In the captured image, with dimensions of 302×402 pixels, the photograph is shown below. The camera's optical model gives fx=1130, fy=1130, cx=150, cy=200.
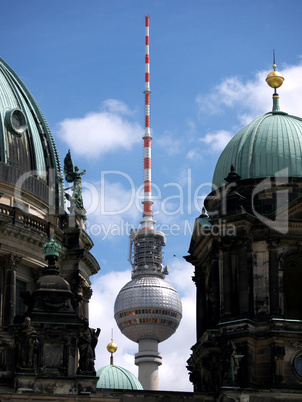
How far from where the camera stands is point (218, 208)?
58625mm

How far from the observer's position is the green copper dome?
58750 mm

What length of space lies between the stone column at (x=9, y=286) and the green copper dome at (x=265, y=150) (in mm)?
11611

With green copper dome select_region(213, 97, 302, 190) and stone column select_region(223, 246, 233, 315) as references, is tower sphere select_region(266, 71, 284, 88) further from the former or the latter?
stone column select_region(223, 246, 233, 315)

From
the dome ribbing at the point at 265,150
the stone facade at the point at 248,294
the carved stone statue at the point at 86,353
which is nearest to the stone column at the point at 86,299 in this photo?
the stone facade at the point at 248,294

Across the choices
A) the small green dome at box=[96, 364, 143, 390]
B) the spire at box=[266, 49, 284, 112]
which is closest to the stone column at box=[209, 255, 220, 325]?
the spire at box=[266, 49, 284, 112]

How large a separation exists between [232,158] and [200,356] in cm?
1061

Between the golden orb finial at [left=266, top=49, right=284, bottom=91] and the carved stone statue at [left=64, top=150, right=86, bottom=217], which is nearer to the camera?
the golden orb finial at [left=266, top=49, right=284, bottom=91]

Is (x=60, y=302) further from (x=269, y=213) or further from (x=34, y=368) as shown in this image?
(x=269, y=213)

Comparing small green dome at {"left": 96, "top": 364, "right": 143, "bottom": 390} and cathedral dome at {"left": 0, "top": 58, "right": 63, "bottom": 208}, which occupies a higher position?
cathedral dome at {"left": 0, "top": 58, "right": 63, "bottom": 208}

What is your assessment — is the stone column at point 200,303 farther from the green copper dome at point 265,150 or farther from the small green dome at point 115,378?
the small green dome at point 115,378

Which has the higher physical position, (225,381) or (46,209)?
(46,209)

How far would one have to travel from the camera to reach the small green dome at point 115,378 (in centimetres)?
7369

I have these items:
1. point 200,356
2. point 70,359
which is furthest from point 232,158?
point 70,359

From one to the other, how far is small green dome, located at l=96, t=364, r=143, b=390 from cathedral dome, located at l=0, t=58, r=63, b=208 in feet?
42.7
